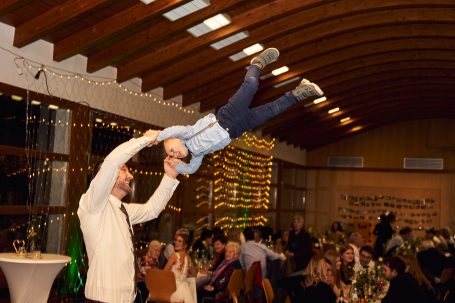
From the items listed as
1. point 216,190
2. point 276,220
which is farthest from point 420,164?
point 216,190

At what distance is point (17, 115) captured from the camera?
7211 millimetres

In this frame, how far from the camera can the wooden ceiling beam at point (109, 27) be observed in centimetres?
725

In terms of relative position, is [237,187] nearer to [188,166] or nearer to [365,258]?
[365,258]

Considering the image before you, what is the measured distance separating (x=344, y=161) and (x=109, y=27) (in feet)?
46.6

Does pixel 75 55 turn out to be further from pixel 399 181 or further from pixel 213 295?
pixel 399 181

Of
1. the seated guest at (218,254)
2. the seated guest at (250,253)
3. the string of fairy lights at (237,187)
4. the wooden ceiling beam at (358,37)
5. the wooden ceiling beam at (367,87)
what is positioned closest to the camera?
the seated guest at (218,254)

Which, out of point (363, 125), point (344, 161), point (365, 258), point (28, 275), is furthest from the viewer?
point (344, 161)

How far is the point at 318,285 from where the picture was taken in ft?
18.2

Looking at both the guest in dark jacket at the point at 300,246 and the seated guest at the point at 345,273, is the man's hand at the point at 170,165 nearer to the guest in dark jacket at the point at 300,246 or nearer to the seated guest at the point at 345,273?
the seated guest at the point at 345,273

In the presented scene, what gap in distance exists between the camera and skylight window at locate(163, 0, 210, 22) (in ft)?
25.5

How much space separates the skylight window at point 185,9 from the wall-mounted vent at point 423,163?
13588 millimetres

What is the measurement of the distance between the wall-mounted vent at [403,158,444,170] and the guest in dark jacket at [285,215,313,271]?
432 inches

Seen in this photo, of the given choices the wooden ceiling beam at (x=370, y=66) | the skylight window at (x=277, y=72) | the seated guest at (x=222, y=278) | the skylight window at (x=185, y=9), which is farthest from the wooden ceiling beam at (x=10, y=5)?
the wooden ceiling beam at (x=370, y=66)

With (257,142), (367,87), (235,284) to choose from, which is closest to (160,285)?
(235,284)
